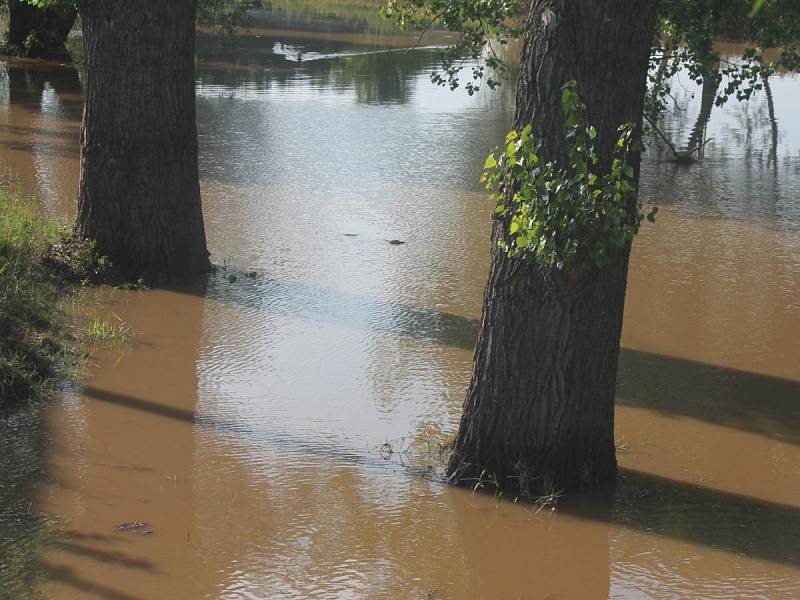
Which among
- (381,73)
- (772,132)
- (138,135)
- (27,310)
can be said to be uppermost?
(381,73)

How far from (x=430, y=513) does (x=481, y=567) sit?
1.64 ft

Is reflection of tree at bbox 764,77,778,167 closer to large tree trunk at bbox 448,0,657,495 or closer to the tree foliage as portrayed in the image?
Result: the tree foliage


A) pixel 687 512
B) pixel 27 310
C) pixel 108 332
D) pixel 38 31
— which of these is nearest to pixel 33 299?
pixel 27 310

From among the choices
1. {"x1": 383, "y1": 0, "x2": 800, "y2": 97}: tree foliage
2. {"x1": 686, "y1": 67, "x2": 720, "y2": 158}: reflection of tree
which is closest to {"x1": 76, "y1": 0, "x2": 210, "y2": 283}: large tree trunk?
{"x1": 383, "y1": 0, "x2": 800, "y2": 97}: tree foliage

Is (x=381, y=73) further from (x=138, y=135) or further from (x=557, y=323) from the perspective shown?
(x=557, y=323)

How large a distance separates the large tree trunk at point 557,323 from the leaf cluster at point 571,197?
0.08 meters

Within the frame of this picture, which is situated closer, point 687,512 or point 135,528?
point 135,528

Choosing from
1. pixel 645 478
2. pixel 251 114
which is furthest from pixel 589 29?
pixel 251 114

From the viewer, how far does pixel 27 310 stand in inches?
284

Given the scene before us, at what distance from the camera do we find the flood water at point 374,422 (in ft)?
15.6

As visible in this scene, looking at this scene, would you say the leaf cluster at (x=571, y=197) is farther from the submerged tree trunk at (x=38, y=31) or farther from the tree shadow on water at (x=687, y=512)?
the submerged tree trunk at (x=38, y=31)

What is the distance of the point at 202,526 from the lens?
500cm

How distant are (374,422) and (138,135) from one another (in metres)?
3.44

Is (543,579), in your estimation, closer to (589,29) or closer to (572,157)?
(572,157)
